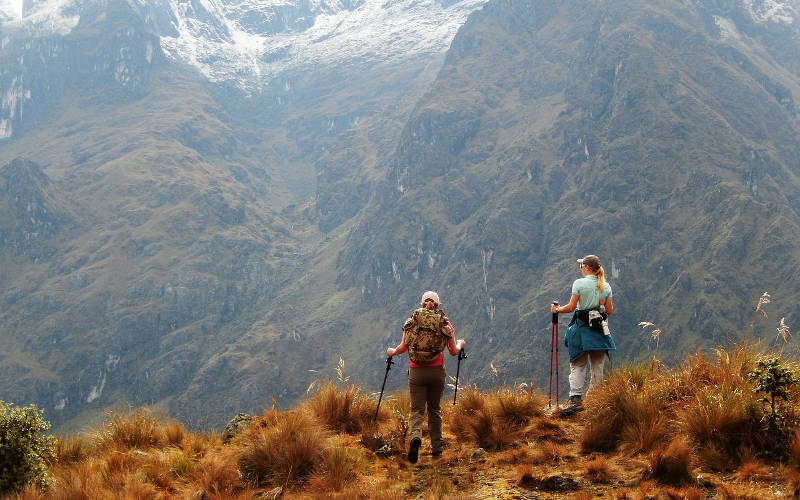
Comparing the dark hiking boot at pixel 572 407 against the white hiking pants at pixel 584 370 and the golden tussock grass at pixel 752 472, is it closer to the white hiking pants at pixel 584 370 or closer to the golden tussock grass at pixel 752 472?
the white hiking pants at pixel 584 370

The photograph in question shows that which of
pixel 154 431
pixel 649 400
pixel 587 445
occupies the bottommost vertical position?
pixel 154 431

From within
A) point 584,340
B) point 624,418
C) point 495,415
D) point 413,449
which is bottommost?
point 413,449

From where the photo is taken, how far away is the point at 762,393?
880 centimetres

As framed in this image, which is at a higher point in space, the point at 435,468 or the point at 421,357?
the point at 421,357

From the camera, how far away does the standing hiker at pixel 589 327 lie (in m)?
12.6

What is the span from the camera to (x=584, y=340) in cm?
1266

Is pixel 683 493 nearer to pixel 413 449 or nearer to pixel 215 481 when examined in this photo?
pixel 413 449

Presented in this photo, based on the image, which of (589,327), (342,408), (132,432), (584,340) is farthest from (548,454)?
(132,432)

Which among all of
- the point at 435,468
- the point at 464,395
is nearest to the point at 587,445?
the point at 435,468

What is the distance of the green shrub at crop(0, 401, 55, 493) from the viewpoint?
9180 millimetres

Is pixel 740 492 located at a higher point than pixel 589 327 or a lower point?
lower

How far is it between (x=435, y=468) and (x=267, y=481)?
108 inches

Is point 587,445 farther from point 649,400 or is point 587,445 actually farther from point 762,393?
point 762,393

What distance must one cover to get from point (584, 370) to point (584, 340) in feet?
2.66
